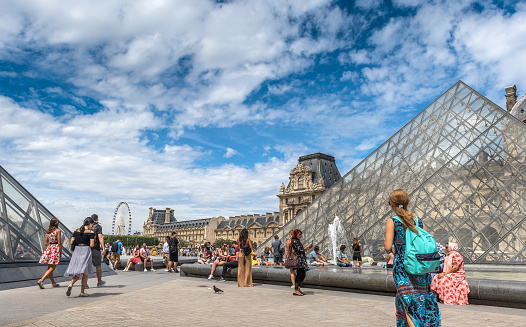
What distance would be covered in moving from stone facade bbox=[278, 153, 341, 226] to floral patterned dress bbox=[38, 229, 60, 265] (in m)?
77.5

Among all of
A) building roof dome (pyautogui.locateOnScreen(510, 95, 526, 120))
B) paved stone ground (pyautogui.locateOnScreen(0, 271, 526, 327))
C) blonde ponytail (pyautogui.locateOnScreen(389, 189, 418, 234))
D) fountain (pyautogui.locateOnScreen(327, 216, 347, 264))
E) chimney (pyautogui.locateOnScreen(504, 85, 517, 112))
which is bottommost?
paved stone ground (pyautogui.locateOnScreen(0, 271, 526, 327))

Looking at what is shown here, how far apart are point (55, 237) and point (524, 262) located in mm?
14454

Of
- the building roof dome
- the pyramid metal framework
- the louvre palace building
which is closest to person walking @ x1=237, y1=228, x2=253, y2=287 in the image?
the pyramid metal framework

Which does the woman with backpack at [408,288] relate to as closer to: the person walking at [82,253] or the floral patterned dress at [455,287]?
the floral patterned dress at [455,287]

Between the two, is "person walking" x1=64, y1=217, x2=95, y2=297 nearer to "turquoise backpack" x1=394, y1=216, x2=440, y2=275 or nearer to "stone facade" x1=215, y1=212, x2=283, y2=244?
"turquoise backpack" x1=394, y1=216, x2=440, y2=275

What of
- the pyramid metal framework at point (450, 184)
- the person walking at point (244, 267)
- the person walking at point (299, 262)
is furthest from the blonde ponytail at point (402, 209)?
the pyramid metal framework at point (450, 184)

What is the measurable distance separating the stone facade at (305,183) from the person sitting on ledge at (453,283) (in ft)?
256

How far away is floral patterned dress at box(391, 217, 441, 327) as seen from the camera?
3.63m

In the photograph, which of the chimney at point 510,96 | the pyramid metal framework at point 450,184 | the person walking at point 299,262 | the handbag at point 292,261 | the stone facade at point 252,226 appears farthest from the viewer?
the stone facade at point 252,226

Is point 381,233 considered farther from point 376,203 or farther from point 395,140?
point 395,140

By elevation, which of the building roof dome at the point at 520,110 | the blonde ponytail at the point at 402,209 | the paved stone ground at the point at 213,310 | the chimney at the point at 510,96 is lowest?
the paved stone ground at the point at 213,310

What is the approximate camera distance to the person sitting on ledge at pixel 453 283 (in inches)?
277

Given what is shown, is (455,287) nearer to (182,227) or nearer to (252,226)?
(252,226)

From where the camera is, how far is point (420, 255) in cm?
359
